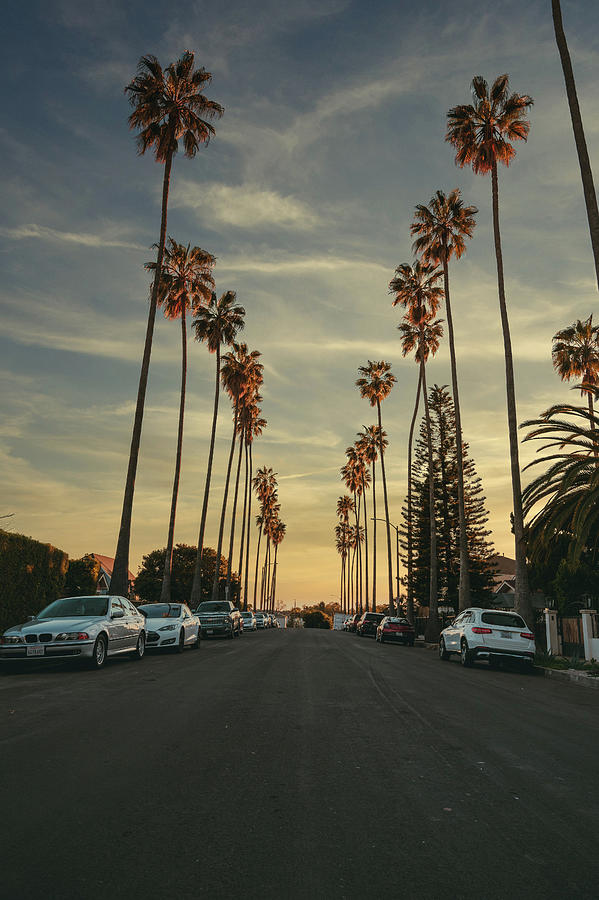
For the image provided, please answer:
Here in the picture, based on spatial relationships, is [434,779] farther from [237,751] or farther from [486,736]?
[486,736]

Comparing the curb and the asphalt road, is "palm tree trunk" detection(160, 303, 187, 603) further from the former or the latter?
the asphalt road

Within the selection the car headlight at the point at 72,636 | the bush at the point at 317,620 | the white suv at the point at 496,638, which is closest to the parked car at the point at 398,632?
the white suv at the point at 496,638

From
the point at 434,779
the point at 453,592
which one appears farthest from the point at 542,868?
the point at 453,592

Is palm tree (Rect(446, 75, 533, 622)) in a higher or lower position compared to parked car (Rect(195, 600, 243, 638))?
higher

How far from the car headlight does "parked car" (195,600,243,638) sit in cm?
1734

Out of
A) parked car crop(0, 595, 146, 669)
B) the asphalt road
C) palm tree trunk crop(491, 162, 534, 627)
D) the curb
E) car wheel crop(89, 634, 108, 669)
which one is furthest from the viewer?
palm tree trunk crop(491, 162, 534, 627)

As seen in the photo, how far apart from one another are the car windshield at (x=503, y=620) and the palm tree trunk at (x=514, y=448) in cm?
617

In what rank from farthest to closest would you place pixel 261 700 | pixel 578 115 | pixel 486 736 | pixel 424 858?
1. pixel 578 115
2. pixel 261 700
3. pixel 486 736
4. pixel 424 858

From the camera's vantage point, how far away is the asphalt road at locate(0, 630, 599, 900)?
3.73 metres

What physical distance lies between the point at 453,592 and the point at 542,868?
2036 inches

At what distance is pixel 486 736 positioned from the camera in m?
8.16

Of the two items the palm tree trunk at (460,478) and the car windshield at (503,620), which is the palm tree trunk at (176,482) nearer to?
the palm tree trunk at (460,478)

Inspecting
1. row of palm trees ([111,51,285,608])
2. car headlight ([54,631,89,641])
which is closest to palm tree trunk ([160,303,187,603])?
row of palm trees ([111,51,285,608])

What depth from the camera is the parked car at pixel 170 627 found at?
19734 millimetres
